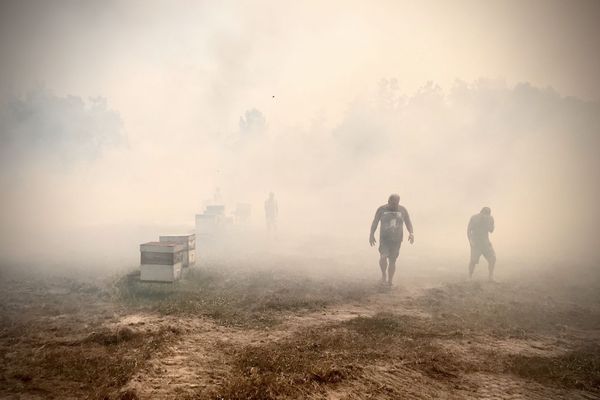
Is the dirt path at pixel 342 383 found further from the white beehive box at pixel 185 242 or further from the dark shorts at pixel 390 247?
the dark shorts at pixel 390 247

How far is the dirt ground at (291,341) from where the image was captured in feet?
13.3

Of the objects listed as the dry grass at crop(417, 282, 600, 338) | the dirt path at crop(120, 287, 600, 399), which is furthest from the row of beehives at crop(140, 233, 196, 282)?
the dry grass at crop(417, 282, 600, 338)

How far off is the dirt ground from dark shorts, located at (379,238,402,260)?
3.63 ft

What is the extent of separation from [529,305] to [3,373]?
1013cm

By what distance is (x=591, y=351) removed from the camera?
529cm

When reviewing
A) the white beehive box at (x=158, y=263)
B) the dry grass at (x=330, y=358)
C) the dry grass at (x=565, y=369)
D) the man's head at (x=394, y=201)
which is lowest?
the dry grass at (x=565, y=369)

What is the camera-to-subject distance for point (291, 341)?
546 centimetres

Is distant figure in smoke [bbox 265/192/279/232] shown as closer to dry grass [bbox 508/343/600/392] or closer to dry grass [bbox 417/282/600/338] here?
dry grass [bbox 417/282/600/338]

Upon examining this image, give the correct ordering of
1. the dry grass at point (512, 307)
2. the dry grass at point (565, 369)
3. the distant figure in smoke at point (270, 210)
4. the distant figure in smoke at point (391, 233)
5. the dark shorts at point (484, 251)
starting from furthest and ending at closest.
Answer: the distant figure in smoke at point (270, 210) < the dark shorts at point (484, 251) < the distant figure in smoke at point (391, 233) < the dry grass at point (512, 307) < the dry grass at point (565, 369)

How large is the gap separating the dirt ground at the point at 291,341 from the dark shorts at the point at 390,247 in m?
1.10

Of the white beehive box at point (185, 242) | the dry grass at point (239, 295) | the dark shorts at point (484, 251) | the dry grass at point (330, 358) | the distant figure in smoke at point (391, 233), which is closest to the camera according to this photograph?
the dry grass at point (330, 358)

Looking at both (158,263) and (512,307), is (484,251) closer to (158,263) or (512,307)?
(512,307)

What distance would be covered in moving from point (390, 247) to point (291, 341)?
5.36 meters

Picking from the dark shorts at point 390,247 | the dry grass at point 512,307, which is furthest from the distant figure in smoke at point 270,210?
the dry grass at point 512,307
